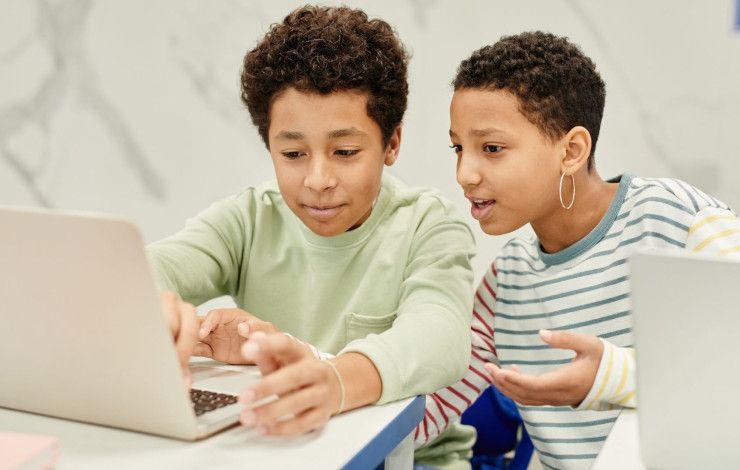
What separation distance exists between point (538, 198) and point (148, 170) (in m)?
1.12

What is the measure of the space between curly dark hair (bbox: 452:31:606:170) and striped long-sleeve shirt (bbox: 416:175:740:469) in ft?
0.42

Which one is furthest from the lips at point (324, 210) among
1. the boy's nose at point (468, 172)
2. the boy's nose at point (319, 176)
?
the boy's nose at point (468, 172)

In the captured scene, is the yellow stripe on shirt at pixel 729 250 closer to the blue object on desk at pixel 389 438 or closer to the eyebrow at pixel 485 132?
the eyebrow at pixel 485 132

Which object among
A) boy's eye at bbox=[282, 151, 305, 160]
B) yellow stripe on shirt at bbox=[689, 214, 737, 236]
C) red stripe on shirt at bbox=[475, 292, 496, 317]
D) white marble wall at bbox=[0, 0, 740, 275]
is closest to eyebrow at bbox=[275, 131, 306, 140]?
boy's eye at bbox=[282, 151, 305, 160]

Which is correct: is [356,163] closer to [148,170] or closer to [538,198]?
[538,198]

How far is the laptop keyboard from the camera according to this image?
2.37 ft

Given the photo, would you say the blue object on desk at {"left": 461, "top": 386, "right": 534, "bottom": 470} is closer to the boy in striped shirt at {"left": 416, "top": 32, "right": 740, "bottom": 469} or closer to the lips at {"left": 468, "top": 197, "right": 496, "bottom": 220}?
the boy in striped shirt at {"left": 416, "top": 32, "right": 740, "bottom": 469}

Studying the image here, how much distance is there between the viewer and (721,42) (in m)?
Result: 1.55

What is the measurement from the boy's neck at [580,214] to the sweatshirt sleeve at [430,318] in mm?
126

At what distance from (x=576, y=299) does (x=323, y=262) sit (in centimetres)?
34

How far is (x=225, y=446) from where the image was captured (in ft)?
2.15

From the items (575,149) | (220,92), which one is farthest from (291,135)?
(220,92)

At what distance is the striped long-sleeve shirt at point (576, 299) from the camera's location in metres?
1.04

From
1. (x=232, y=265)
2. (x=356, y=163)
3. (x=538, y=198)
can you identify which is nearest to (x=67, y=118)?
(x=232, y=265)
